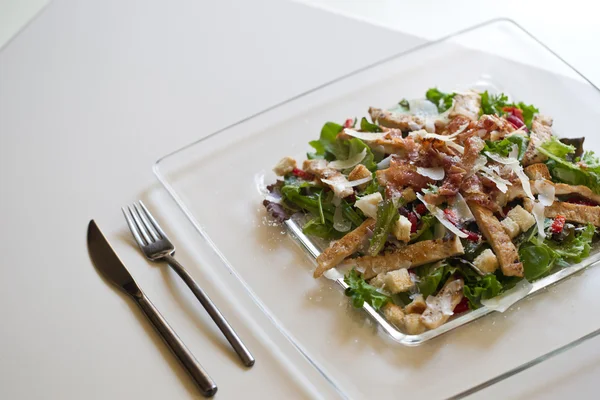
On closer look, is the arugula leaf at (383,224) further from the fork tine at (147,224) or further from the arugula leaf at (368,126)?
the fork tine at (147,224)

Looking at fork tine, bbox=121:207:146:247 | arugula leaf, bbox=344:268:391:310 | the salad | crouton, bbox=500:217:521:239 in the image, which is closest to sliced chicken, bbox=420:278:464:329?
the salad

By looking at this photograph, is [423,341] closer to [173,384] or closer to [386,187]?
[386,187]

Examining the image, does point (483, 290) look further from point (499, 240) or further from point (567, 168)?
point (567, 168)

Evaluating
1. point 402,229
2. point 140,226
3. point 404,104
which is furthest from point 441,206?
point 140,226

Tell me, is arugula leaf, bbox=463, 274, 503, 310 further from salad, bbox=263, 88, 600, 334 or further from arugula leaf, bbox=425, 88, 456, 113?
arugula leaf, bbox=425, 88, 456, 113

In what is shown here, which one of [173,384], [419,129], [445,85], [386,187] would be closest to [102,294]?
[173,384]

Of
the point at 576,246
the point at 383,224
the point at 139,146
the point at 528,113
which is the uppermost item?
the point at 139,146
